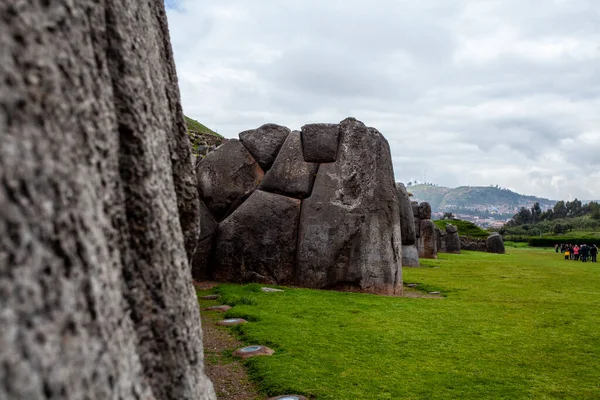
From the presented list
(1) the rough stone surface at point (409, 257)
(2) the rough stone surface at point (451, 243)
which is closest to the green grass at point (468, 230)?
(2) the rough stone surface at point (451, 243)

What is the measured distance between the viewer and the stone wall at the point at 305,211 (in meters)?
12.7

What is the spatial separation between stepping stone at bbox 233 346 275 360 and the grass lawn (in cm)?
20

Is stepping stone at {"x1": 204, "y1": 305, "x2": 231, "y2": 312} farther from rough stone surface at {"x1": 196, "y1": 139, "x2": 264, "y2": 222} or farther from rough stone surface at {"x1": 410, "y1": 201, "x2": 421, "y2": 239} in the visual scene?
rough stone surface at {"x1": 410, "y1": 201, "x2": 421, "y2": 239}

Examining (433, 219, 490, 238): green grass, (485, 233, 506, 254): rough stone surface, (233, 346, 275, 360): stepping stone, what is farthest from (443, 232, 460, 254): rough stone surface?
(233, 346, 275, 360): stepping stone

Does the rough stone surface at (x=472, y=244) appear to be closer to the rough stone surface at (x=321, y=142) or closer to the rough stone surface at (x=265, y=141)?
the rough stone surface at (x=321, y=142)

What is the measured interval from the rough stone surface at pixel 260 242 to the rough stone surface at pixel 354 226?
15.3 inches

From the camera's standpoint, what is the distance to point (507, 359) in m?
7.04

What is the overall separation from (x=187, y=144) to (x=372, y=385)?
4.08 meters

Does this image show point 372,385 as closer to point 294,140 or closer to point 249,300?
point 249,300

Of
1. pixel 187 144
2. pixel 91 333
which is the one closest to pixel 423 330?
pixel 187 144

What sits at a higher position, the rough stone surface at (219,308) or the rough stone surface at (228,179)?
the rough stone surface at (228,179)

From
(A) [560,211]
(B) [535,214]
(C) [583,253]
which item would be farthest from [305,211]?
(A) [560,211]

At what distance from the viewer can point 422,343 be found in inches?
305

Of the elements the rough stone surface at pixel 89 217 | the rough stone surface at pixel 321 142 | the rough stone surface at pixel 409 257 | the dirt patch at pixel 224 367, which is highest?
the rough stone surface at pixel 321 142
